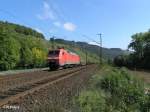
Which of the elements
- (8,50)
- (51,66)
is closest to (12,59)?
(8,50)

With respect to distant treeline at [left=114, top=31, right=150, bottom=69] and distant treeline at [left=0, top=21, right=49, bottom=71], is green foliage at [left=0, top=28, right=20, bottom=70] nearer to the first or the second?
distant treeline at [left=0, top=21, right=49, bottom=71]

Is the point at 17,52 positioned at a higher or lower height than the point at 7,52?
higher

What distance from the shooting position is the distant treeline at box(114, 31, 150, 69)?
118m

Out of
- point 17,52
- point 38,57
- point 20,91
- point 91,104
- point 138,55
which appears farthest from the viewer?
point 138,55

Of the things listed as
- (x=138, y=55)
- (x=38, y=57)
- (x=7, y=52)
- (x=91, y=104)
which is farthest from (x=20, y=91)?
(x=138, y=55)

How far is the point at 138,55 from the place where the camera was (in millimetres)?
127312

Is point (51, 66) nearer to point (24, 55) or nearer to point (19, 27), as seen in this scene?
point (24, 55)

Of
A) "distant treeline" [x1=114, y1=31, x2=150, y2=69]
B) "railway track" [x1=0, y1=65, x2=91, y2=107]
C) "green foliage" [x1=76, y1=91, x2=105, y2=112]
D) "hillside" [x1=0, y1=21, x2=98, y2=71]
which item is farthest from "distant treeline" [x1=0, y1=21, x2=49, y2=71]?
"green foliage" [x1=76, y1=91, x2=105, y2=112]

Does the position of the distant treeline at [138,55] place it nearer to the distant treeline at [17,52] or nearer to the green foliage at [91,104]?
the distant treeline at [17,52]

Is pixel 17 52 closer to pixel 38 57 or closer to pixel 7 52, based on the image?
pixel 7 52

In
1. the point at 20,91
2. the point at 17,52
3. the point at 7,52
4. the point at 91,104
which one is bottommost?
the point at 20,91

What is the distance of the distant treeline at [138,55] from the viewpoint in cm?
11799

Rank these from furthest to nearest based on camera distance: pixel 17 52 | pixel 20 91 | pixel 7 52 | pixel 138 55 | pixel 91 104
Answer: pixel 138 55, pixel 17 52, pixel 7 52, pixel 20 91, pixel 91 104

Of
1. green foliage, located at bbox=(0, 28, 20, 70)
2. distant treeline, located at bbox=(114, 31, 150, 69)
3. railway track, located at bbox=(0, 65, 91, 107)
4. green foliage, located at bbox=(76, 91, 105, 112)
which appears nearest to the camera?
green foliage, located at bbox=(76, 91, 105, 112)
